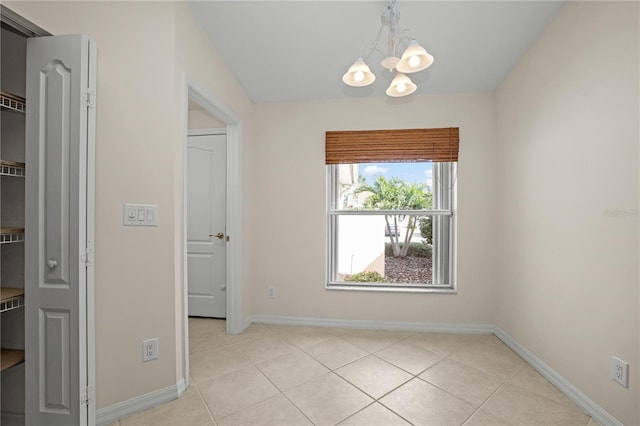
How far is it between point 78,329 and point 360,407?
5.03 ft

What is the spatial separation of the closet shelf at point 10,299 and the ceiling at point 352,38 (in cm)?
198

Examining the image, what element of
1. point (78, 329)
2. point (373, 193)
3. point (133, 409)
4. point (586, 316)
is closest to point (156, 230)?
Result: point (78, 329)

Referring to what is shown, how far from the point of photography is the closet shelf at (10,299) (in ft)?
4.23

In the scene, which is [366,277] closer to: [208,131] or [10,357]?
[208,131]

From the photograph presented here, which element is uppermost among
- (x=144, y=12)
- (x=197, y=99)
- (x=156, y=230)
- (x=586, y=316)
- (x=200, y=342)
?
(x=144, y=12)

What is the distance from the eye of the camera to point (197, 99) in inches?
80.3

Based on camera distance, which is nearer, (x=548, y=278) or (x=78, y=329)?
(x=78, y=329)

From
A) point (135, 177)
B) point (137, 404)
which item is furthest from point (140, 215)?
point (137, 404)

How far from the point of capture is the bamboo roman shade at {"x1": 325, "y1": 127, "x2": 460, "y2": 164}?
105 inches

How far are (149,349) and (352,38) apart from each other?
254cm

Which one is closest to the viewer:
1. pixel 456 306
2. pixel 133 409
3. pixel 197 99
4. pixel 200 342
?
pixel 133 409

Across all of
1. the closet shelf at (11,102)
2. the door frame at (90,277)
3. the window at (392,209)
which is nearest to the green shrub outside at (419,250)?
the window at (392,209)

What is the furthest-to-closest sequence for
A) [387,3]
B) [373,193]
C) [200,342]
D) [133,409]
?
[373,193], [200,342], [387,3], [133,409]

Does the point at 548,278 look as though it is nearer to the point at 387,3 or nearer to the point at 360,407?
the point at 360,407
